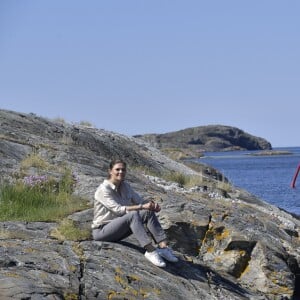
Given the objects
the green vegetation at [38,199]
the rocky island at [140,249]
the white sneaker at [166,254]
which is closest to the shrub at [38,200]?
the green vegetation at [38,199]

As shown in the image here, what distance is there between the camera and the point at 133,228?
8.23 meters

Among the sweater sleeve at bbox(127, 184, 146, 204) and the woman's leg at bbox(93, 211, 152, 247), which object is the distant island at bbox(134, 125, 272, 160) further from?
the woman's leg at bbox(93, 211, 152, 247)

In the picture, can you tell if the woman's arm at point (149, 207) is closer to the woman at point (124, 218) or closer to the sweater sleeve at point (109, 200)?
the woman at point (124, 218)

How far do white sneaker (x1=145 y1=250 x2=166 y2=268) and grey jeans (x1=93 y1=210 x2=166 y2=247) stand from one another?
0.16 m

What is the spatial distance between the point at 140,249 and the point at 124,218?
1.91 feet

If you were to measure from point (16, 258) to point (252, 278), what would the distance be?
4037mm

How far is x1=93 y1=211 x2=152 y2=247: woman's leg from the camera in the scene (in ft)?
26.8

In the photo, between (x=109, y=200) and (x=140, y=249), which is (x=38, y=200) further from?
(x=140, y=249)

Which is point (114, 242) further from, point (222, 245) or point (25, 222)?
point (222, 245)

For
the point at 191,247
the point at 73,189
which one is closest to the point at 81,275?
the point at 191,247

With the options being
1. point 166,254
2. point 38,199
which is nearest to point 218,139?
point 38,199

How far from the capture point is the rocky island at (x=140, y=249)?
722 cm

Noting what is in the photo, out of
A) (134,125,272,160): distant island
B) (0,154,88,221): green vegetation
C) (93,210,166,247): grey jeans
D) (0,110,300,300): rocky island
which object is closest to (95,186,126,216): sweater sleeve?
(93,210,166,247): grey jeans

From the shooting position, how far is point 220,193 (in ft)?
47.5
